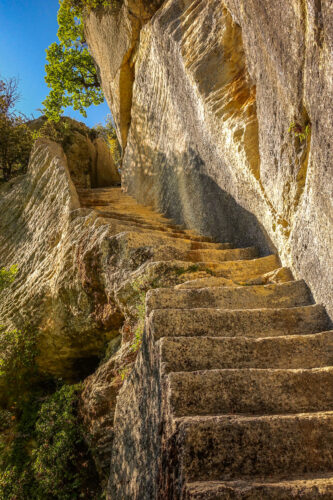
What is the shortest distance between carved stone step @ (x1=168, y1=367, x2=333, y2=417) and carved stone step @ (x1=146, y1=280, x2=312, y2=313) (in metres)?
0.81

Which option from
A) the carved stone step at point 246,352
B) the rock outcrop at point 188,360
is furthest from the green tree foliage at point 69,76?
the carved stone step at point 246,352

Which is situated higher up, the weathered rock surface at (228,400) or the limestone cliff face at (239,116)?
the limestone cliff face at (239,116)

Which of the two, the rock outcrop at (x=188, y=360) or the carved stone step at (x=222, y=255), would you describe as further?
the carved stone step at (x=222, y=255)

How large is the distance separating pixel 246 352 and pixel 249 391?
0.35 metres

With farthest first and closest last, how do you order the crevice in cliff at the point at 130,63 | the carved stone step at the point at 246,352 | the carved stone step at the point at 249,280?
the crevice in cliff at the point at 130,63, the carved stone step at the point at 249,280, the carved stone step at the point at 246,352

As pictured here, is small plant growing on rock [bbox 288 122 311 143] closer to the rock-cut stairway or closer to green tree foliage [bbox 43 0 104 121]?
the rock-cut stairway

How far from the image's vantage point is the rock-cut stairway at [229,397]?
1.29 meters

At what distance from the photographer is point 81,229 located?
4.43m

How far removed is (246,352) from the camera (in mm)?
1990

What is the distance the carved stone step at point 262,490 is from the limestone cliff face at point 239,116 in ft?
4.55

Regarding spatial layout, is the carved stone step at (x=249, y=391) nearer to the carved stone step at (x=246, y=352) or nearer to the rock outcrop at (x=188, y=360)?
the rock outcrop at (x=188, y=360)

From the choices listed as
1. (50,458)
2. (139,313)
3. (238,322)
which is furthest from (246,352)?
(50,458)

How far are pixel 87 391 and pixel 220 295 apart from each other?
95.7 inches

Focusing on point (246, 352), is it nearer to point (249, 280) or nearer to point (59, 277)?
point (249, 280)
